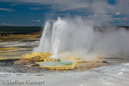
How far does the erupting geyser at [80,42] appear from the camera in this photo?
17266mm

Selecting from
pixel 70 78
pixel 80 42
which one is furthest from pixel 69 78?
pixel 80 42

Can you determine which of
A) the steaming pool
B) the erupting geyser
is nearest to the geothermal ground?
the steaming pool

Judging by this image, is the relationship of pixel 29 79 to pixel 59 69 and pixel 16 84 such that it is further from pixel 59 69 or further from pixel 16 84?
pixel 59 69

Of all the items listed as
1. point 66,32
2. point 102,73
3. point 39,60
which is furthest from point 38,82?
point 66,32

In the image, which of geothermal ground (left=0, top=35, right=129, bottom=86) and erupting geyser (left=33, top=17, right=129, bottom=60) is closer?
geothermal ground (left=0, top=35, right=129, bottom=86)

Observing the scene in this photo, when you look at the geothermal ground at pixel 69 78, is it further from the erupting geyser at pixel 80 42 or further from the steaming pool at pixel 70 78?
the erupting geyser at pixel 80 42

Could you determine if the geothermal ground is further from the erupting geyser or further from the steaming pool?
the erupting geyser

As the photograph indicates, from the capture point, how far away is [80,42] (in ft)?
64.8

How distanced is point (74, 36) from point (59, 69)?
9.29 meters

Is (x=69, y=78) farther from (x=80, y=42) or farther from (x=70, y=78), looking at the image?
(x=80, y=42)

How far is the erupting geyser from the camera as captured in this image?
1727cm

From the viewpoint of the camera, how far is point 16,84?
8.15 meters

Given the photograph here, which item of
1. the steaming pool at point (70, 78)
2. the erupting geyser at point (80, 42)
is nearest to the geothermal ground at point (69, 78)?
the steaming pool at point (70, 78)

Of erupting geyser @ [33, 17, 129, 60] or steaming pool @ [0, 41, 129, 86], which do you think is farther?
erupting geyser @ [33, 17, 129, 60]
